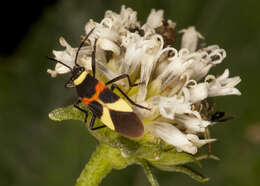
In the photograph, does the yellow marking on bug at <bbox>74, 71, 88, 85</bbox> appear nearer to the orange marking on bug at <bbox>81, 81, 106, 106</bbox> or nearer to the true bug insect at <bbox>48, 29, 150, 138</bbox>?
the true bug insect at <bbox>48, 29, 150, 138</bbox>

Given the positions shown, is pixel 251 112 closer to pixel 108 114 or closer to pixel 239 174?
pixel 239 174

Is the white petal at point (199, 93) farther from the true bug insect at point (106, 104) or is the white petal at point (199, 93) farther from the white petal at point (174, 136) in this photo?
the true bug insect at point (106, 104)

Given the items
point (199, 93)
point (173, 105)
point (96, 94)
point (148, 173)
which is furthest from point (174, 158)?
point (96, 94)

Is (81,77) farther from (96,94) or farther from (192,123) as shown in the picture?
(192,123)

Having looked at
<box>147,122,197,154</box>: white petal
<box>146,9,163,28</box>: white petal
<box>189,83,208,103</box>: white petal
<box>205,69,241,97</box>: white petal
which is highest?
<box>146,9,163,28</box>: white petal

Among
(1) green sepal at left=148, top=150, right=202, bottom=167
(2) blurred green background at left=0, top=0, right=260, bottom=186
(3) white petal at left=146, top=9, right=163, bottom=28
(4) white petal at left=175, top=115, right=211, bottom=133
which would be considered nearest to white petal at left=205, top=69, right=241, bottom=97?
(4) white petal at left=175, top=115, right=211, bottom=133

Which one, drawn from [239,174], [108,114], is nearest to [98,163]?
[108,114]

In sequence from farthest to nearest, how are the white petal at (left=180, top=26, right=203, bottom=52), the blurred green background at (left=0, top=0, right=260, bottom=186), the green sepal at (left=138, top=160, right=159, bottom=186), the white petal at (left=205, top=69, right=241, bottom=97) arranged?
the blurred green background at (left=0, top=0, right=260, bottom=186)
the white petal at (left=180, top=26, right=203, bottom=52)
the white petal at (left=205, top=69, right=241, bottom=97)
the green sepal at (left=138, top=160, right=159, bottom=186)
